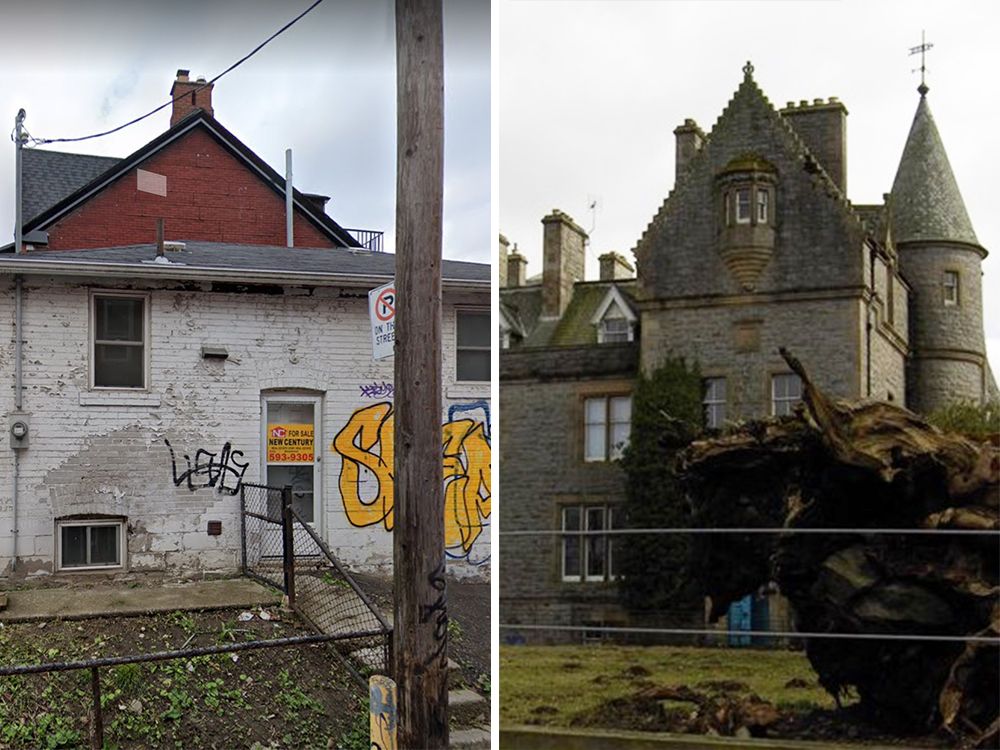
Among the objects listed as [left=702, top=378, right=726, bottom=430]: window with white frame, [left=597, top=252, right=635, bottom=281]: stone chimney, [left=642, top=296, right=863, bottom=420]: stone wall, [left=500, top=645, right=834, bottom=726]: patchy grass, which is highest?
[left=597, top=252, right=635, bottom=281]: stone chimney

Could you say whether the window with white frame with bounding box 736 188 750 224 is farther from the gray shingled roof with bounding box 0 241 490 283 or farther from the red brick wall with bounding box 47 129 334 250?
the red brick wall with bounding box 47 129 334 250

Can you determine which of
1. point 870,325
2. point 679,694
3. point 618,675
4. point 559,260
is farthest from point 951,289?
point 618,675

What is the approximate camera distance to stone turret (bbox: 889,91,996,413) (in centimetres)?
657

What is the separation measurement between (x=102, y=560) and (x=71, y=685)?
104 cm

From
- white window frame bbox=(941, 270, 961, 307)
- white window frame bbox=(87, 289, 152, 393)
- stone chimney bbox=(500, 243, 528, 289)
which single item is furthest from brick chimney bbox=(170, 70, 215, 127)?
white window frame bbox=(941, 270, 961, 307)

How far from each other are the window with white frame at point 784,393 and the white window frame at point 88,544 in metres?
3.92

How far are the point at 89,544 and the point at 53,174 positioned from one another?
2.31 meters

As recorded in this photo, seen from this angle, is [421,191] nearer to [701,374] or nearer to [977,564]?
[701,374]

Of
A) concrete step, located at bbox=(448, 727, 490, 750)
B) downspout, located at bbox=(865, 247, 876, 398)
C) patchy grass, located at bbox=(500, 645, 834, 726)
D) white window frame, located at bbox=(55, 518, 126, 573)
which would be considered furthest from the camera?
white window frame, located at bbox=(55, 518, 126, 573)

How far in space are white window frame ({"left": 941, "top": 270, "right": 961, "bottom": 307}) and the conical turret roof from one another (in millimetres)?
180

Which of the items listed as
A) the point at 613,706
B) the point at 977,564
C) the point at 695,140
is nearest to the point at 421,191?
the point at 695,140

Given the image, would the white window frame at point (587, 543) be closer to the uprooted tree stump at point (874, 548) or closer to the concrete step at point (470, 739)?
the uprooted tree stump at point (874, 548)

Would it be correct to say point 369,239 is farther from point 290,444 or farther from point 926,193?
point 926,193

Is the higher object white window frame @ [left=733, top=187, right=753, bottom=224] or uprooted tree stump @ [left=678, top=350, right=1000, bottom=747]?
white window frame @ [left=733, top=187, right=753, bottom=224]
